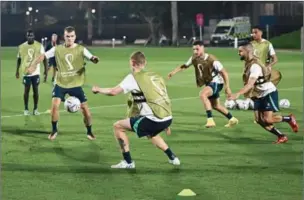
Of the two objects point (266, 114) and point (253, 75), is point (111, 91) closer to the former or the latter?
point (253, 75)

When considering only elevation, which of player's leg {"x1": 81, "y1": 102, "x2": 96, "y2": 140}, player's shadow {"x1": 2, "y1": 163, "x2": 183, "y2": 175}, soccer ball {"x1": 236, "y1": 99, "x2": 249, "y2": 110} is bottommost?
soccer ball {"x1": 236, "y1": 99, "x2": 249, "y2": 110}

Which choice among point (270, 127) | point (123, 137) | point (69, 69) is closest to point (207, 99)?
point (270, 127)

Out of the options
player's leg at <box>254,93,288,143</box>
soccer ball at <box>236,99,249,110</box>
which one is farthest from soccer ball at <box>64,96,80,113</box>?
soccer ball at <box>236,99,249,110</box>

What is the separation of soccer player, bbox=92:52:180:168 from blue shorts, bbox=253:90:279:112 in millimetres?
3365

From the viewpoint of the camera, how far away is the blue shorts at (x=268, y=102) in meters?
15.0

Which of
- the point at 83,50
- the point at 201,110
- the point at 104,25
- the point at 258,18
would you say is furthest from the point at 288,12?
the point at 83,50

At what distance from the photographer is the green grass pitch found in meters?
10.5

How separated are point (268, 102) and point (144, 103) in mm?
3761

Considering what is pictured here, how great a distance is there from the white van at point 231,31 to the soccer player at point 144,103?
62788mm

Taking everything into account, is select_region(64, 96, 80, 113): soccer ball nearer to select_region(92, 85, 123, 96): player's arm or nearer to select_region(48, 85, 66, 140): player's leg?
select_region(48, 85, 66, 140): player's leg

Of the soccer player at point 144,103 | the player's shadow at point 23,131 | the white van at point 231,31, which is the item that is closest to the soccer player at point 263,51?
the player's shadow at point 23,131

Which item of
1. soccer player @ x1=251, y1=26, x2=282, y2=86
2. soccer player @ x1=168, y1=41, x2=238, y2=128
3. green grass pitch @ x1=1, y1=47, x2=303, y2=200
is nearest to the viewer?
green grass pitch @ x1=1, y1=47, x2=303, y2=200

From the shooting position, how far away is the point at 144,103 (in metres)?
12.0

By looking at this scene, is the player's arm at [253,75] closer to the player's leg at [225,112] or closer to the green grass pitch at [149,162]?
the green grass pitch at [149,162]
